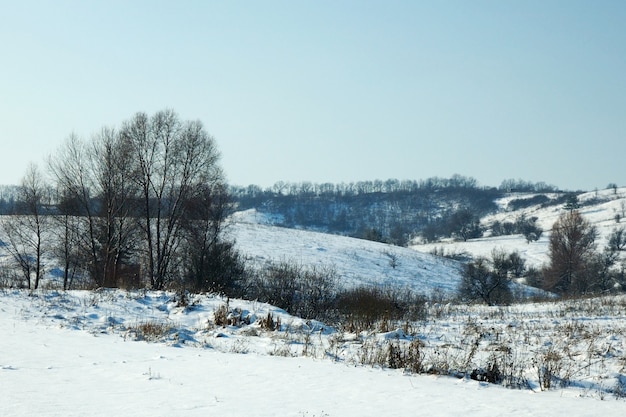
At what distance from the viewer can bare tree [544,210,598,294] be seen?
5516cm

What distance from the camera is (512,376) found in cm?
760

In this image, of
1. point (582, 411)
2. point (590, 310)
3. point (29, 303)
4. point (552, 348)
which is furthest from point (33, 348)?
point (590, 310)

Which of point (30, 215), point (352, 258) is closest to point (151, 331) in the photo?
point (30, 215)

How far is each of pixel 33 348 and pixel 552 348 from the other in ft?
31.7

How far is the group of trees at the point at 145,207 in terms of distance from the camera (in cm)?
3055

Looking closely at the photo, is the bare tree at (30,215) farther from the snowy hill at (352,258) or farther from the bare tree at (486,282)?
the bare tree at (486,282)

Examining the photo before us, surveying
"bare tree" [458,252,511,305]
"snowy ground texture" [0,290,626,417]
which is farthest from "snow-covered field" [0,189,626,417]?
"bare tree" [458,252,511,305]

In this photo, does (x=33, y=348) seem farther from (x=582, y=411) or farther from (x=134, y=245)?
(x=134, y=245)

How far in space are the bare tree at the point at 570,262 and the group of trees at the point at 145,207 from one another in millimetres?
40350

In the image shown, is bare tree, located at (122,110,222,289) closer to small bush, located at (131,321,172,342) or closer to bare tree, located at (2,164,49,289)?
bare tree, located at (2,164,49,289)

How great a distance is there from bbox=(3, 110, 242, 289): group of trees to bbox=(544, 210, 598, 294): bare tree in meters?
40.4

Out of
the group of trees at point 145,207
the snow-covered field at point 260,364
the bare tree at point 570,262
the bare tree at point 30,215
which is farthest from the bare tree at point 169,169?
the bare tree at point 570,262

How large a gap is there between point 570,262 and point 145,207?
45631mm

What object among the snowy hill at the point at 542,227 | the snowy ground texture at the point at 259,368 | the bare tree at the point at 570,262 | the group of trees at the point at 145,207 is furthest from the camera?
the snowy hill at the point at 542,227
